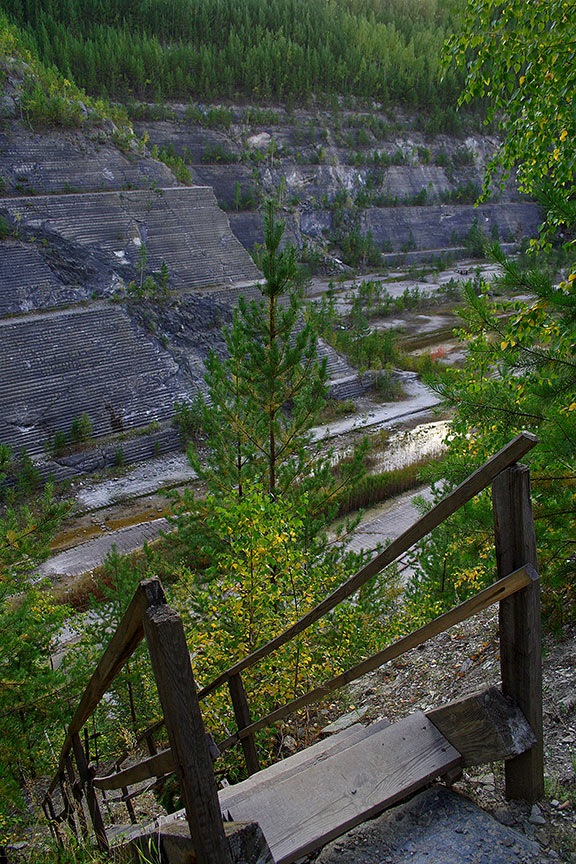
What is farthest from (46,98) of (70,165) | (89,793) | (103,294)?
(89,793)

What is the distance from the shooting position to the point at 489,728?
2158mm

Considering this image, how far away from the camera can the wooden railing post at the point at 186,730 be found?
153 cm

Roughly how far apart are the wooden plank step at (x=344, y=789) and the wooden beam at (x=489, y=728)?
0.30ft

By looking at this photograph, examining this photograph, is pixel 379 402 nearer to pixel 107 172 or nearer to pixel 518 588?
pixel 107 172

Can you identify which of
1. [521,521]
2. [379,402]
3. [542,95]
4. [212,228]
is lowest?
[379,402]

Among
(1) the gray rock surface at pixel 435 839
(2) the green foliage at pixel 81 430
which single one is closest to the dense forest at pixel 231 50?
(2) the green foliage at pixel 81 430

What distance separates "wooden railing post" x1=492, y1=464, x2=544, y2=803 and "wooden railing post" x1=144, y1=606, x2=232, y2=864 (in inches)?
40.5

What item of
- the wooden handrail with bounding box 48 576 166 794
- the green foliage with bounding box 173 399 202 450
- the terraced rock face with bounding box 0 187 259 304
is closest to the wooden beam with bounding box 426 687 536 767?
the wooden handrail with bounding box 48 576 166 794

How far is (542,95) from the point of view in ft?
15.2

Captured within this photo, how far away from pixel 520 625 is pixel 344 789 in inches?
32.8

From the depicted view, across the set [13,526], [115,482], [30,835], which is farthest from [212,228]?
[30,835]

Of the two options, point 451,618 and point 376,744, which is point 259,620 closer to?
point 376,744

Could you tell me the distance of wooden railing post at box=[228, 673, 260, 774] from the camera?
3220mm

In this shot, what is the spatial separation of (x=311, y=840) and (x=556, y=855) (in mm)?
772
